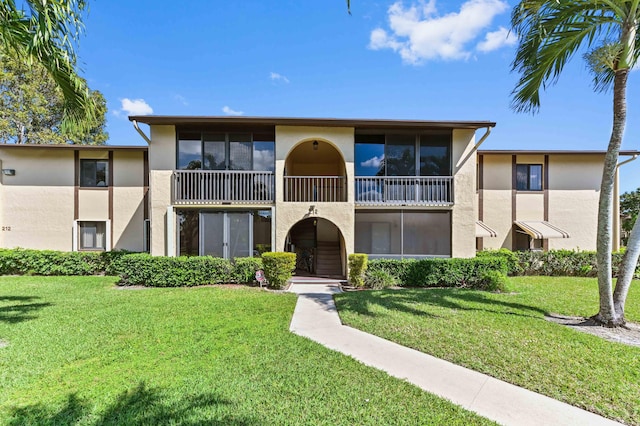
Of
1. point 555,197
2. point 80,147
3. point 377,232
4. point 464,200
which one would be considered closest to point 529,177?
point 555,197

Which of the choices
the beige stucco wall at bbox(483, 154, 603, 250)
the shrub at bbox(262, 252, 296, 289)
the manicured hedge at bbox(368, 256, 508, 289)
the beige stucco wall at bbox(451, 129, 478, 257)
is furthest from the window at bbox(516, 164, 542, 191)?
the shrub at bbox(262, 252, 296, 289)

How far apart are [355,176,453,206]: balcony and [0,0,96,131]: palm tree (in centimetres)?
986

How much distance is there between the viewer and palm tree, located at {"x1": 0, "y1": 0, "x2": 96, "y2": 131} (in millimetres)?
5320

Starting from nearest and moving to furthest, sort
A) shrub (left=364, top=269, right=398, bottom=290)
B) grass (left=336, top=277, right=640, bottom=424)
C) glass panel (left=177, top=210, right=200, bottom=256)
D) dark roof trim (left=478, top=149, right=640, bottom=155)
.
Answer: grass (left=336, top=277, right=640, bottom=424) → shrub (left=364, top=269, right=398, bottom=290) → glass panel (left=177, top=210, right=200, bottom=256) → dark roof trim (left=478, top=149, right=640, bottom=155)

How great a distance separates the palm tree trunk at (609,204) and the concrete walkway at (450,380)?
456 cm

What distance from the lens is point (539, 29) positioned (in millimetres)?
6688

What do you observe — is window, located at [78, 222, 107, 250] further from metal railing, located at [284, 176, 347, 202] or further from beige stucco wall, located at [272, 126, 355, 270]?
metal railing, located at [284, 176, 347, 202]

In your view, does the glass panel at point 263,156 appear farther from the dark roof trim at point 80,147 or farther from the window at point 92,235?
the window at point 92,235

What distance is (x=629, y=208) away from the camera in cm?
2448

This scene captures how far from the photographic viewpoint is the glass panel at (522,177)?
15023mm

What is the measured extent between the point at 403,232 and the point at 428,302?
15.4 ft

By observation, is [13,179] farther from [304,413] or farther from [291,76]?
[304,413]

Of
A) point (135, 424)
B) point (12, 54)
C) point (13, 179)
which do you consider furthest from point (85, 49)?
point (13, 179)


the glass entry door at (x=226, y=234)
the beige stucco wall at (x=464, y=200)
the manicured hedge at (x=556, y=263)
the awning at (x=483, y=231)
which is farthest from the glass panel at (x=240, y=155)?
the manicured hedge at (x=556, y=263)
